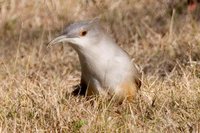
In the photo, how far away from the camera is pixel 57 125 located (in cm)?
553

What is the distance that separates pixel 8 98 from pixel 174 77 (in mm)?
1551

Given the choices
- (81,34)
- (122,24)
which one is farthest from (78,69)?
(81,34)

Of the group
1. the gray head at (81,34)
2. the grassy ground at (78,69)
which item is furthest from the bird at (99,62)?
the grassy ground at (78,69)

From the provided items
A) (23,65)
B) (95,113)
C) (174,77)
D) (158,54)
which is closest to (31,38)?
(23,65)

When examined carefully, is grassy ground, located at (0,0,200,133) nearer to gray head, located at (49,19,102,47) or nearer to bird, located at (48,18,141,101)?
bird, located at (48,18,141,101)

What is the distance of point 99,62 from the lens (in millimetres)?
6129

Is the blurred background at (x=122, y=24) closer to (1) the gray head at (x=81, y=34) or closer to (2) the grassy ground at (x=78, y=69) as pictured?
(2) the grassy ground at (x=78, y=69)

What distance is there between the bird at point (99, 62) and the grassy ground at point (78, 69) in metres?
0.12

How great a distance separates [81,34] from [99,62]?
27cm

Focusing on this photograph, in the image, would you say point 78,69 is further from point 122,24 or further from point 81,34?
point 81,34

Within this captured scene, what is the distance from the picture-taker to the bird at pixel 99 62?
6.11 metres

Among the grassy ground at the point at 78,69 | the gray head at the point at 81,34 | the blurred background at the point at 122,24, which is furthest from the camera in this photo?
the blurred background at the point at 122,24

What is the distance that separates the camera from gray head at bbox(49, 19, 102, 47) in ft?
19.9

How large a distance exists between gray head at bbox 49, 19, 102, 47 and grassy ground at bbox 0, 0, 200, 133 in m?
0.45
